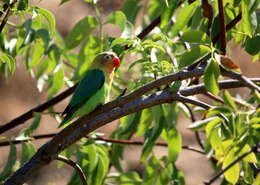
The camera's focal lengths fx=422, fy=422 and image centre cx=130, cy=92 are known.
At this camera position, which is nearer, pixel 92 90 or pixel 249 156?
pixel 249 156

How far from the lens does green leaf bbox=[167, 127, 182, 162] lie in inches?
101

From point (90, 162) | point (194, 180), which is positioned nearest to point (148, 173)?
point (90, 162)

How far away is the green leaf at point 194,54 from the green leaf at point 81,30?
3.37ft

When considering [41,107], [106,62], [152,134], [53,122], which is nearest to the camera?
[152,134]

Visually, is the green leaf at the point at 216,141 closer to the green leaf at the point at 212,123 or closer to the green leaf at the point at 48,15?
the green leaf at the point at 212,123

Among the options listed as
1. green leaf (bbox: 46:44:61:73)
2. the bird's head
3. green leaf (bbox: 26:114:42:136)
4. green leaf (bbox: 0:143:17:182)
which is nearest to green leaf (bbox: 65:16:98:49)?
green leaf (bbox: 46:44:61:73)

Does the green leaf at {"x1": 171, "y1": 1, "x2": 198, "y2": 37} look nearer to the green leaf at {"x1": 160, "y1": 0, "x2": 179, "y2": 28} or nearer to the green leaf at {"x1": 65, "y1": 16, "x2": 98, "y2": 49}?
the green leaf at {"x1": 160, "y1": 0, "x2": 179, "y2": 28}

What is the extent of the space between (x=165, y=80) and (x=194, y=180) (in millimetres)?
6427

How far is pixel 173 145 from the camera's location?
2576 mm

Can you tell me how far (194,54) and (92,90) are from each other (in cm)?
106

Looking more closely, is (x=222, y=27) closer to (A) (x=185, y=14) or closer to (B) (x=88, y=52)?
(A) (x=185, y=14)

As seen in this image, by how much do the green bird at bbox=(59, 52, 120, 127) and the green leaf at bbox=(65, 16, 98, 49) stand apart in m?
0.25

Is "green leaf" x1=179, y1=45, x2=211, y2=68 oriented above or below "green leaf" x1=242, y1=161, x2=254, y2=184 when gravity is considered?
above

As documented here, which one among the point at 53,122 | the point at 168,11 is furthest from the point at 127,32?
the point at 53,122
